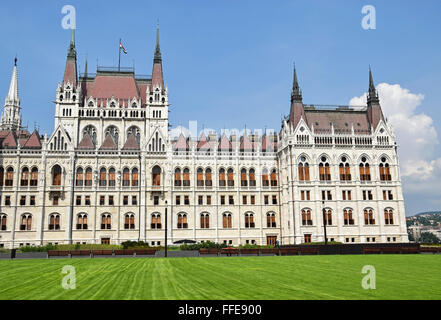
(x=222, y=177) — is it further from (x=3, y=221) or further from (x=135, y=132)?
(x=3, y=221)

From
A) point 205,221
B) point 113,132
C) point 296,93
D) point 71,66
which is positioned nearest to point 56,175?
point 113,132

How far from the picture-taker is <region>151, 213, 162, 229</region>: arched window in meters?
69.2

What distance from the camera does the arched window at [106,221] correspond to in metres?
68.2

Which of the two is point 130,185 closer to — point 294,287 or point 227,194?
point 227,194

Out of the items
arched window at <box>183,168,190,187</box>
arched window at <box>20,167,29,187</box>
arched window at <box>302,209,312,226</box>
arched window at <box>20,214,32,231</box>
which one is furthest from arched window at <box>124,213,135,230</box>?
arched window at <box>302,209,312,226</box>

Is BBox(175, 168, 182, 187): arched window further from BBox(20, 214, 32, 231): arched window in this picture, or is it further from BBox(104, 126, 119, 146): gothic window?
BBox(20, 214, 32, 231): arched window

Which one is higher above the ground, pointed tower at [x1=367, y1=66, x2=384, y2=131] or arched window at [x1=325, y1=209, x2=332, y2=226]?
pointed tower at [x1=367, y1=66, x2=384, y2=131]

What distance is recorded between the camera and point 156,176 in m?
70.8

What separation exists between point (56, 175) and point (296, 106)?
44538 millimetres

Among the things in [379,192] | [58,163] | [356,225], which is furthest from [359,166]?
[58,163]

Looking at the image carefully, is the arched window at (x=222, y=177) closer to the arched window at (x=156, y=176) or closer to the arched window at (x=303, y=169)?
the arched window at (x=156, y=176)

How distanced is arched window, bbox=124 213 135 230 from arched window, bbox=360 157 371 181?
4096 centimetres

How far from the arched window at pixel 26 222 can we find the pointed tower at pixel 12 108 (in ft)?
147

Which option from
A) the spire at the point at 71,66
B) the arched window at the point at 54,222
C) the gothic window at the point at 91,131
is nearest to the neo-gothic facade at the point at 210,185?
the arched window at the point at 54,222
